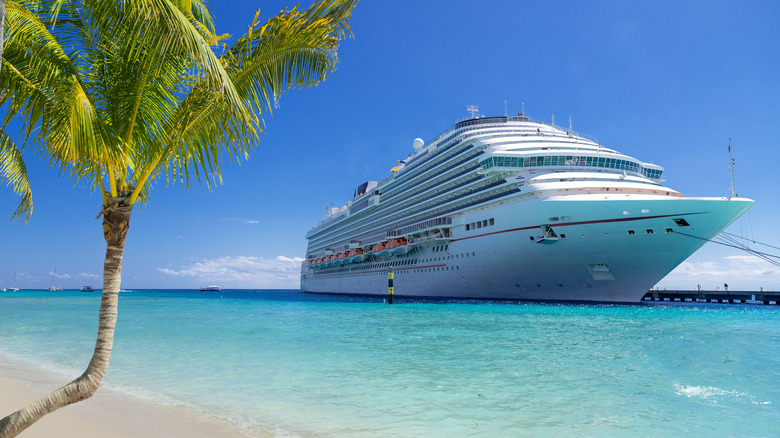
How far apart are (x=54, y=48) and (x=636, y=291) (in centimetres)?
3369

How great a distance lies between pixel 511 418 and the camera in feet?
21.5

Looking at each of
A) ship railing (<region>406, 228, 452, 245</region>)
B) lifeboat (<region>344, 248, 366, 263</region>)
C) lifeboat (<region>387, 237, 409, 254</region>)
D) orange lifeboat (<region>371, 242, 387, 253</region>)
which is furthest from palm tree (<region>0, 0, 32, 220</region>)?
lifeboat (<region>344, 248, 366, 263</region>)

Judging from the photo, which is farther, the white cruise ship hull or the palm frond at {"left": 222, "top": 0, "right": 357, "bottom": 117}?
the white cruise ship hull

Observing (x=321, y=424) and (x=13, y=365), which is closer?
(x=321, y=424)

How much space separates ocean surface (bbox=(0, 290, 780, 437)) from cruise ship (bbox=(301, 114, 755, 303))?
1067 cm

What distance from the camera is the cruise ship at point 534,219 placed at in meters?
27.4

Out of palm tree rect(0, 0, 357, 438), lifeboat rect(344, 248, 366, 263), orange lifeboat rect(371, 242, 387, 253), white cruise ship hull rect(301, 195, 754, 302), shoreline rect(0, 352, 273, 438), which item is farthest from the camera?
lifeboat rect(344, 248, 366, 263)

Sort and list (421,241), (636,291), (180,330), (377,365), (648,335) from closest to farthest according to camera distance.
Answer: (377,365) < (648,335) < (180,330) < (636,291) < (421,241)

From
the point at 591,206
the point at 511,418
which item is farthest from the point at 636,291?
the point at 511,418

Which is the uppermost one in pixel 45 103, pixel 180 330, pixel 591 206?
pixel 591 206

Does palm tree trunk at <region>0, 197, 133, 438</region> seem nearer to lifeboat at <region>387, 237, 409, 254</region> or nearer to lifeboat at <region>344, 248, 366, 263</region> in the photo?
lifeboat at <region>387, 237, 409, 254</region>

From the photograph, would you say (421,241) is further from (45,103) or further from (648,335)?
(45,103)

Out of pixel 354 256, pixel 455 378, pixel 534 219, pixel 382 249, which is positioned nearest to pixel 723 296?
pixel 534 219

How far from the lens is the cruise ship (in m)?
27.4
